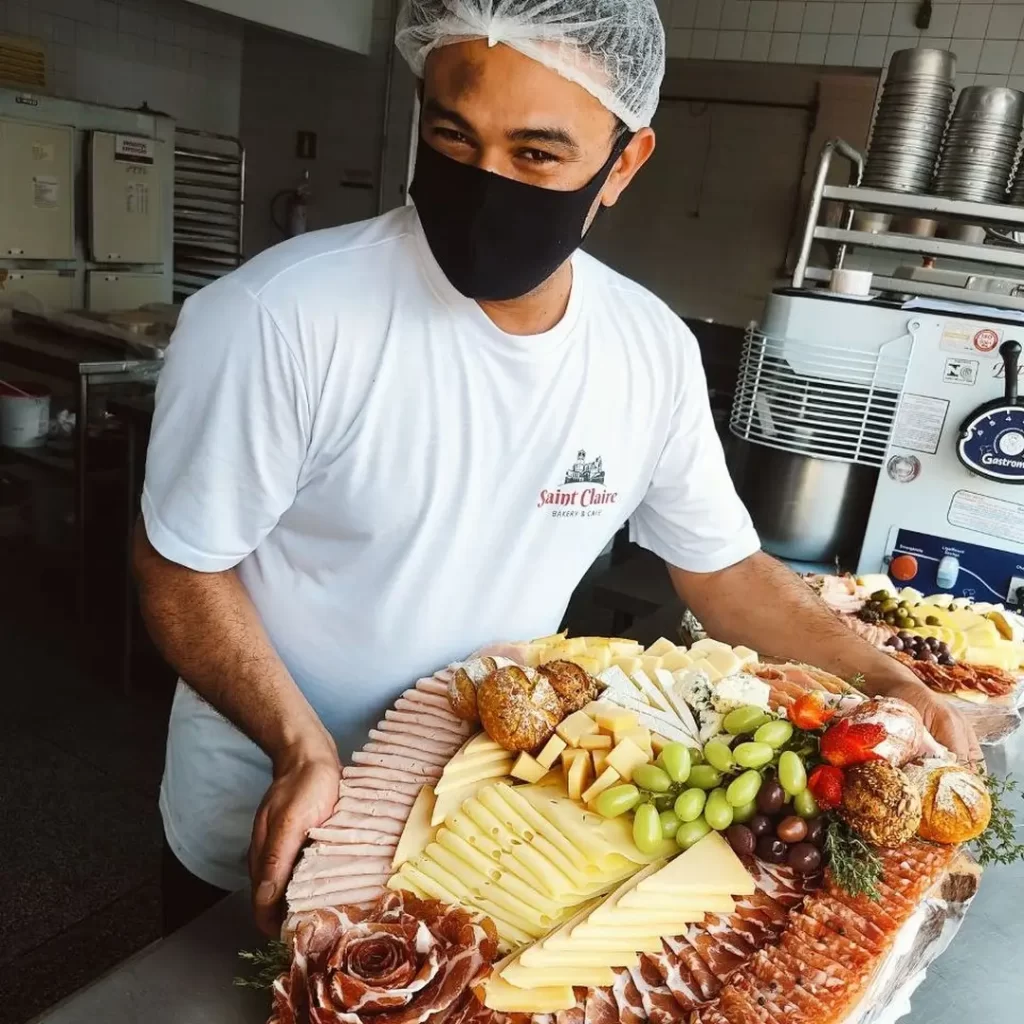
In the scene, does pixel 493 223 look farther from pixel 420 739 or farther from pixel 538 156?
pixel 420 739

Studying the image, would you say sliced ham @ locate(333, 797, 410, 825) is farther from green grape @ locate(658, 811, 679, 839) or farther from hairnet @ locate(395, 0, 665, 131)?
hairnet @ locate(395, 0, 665, 131)

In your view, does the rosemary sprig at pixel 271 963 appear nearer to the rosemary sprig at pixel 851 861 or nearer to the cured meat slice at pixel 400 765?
the cured meat slice at pixel 400 765

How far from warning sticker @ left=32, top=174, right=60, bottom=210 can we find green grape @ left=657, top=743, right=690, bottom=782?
5252 mm

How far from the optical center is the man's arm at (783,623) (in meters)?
1.61

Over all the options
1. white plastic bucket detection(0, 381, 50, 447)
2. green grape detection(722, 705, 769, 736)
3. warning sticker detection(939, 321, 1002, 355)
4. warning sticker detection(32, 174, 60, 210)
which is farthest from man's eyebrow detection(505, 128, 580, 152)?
warning sticker detection(32, 174, 60, 210)

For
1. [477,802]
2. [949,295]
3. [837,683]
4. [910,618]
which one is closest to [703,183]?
[949,295]

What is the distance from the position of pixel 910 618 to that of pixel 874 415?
2.15ft

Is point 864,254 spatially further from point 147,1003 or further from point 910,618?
point 147,1003

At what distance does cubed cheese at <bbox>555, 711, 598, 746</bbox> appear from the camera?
1.26m

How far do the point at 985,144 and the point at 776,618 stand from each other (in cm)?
203

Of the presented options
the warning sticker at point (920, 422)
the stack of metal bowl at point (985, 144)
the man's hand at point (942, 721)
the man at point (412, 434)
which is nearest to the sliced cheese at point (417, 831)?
the man at point (412, 434)

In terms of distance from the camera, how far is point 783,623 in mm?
1753

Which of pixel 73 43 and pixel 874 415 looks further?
pixel 73 43

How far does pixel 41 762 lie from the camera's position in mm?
3344
